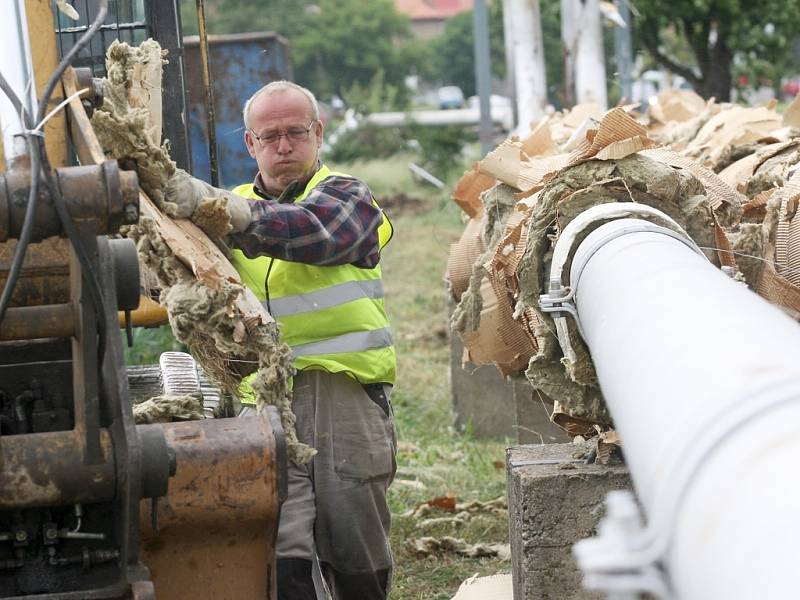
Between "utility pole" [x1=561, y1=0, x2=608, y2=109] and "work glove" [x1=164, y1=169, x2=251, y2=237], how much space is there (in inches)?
422

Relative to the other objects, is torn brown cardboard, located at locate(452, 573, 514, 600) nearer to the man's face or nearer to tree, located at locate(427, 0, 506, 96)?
the man's face

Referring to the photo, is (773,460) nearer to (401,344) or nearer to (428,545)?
(428,545)

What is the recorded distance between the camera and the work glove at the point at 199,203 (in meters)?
3.47

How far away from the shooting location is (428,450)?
25.3 ft

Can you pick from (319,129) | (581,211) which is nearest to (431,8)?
(319,129)

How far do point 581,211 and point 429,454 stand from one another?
406 centimetres

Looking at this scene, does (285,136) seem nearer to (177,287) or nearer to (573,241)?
(177,287)

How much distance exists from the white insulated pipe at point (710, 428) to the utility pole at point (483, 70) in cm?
1221

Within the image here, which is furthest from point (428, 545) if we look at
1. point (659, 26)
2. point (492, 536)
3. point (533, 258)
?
point (659, 26)

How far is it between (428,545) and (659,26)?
49.2 ft

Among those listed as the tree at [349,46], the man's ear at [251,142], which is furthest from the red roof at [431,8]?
the man's ear at [251,142]

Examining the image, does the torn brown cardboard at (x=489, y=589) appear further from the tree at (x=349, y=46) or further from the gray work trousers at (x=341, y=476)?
the tree at (x=349, y=46)

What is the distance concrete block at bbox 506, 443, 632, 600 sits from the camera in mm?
3734

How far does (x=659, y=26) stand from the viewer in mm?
19516
